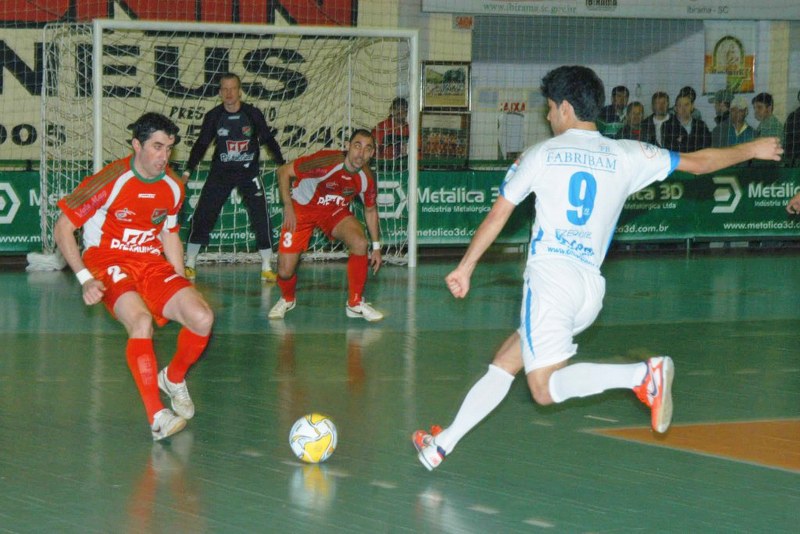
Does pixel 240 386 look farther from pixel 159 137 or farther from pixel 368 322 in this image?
pixel 368 322

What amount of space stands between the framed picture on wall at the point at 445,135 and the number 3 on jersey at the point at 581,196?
46.2 feet

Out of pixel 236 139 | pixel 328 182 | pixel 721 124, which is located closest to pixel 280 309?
pixel 328 182

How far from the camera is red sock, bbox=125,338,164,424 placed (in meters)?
6.11

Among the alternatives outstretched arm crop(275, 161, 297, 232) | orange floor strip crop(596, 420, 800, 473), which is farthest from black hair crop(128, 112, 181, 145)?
outstretched arm crop(275, 161, 297, 232)

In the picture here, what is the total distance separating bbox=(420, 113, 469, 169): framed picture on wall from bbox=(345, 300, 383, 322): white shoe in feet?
28.5

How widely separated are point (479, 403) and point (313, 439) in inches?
33.5

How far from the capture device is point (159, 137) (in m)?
6.38

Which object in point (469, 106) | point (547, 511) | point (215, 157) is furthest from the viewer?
point (469, 106)

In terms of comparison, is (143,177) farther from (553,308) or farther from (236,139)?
(236,139)

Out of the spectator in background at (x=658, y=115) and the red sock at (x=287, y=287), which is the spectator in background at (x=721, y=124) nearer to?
the spectator in background at (x=658, y=115)

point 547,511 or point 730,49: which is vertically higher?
point 730,49

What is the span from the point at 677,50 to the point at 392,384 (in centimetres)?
1684

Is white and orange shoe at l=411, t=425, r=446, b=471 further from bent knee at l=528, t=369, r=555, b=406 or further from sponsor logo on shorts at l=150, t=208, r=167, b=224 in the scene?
sponsor logo on shorts at l=150, t=208, r=167, b=224

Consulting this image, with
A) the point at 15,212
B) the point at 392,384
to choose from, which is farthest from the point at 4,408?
the point at 15,212
